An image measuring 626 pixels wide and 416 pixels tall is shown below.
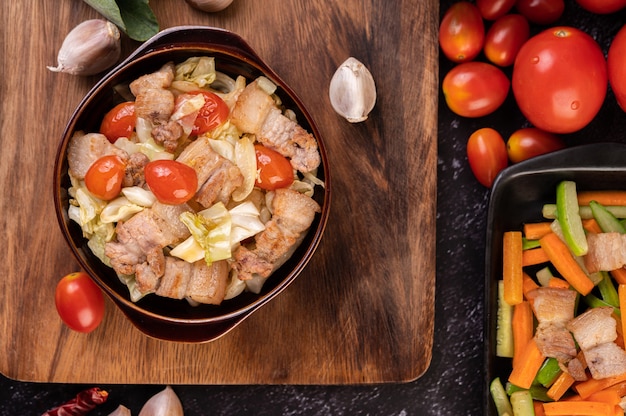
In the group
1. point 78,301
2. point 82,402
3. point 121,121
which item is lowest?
point 82,402

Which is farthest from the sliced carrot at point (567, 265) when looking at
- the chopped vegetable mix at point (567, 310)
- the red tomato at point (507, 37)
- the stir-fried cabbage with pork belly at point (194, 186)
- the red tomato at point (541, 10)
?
the stir-fried cabbage with pork belly at point (194, 186)

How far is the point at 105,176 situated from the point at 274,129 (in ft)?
1.51

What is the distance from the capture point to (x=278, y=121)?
2049 millimetres

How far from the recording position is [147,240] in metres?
1.98

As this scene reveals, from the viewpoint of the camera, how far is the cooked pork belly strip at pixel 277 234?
2018mm

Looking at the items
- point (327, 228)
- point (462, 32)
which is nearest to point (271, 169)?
point (327, 228)

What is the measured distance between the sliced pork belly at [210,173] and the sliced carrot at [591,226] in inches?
45.4

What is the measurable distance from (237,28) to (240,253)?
70 cm

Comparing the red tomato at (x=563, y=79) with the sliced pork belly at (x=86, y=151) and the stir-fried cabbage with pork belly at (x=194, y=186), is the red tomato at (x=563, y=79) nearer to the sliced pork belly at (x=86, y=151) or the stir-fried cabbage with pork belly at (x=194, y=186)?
the stir-fried cabbage with pork belly at (x=194, y=186)

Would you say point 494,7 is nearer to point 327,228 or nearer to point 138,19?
point 327,228

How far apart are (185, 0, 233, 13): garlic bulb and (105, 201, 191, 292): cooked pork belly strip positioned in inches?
24.4

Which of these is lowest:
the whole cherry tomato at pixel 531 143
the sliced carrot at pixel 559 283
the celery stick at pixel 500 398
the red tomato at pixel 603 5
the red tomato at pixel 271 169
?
the celery stick at pixel 500 398

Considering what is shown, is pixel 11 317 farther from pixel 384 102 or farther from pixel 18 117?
pixel 384 102

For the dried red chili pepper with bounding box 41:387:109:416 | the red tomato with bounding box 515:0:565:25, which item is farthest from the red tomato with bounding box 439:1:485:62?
the dried red chili pepper with bounding box 41:387:109:416
